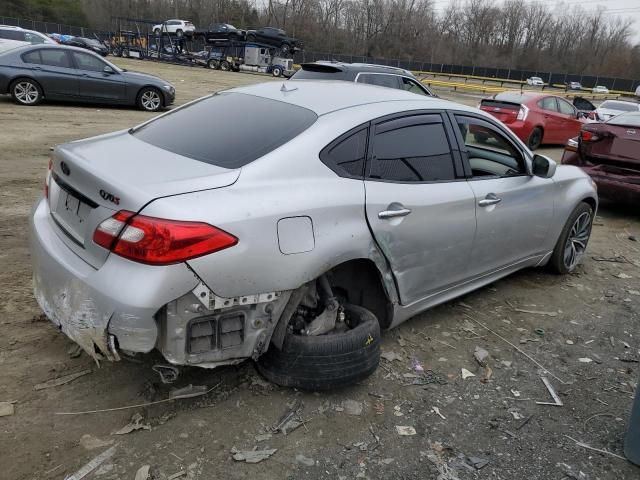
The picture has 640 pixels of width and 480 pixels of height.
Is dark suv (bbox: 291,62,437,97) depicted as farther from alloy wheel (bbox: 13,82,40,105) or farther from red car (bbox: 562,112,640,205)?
alloy wheel (bbox: 13,82,40,105)

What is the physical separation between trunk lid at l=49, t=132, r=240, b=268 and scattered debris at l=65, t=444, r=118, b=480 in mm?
864

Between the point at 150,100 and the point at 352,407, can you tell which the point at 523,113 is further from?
the point at 352,407

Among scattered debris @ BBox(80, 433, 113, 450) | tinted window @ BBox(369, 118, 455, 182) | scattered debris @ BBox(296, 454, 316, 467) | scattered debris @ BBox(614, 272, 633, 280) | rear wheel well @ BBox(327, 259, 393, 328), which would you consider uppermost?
tinted window @ BBox(369, 118, 455, 182)

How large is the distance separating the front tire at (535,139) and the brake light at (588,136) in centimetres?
572

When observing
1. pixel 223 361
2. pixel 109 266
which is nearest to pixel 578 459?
pixel 223 361

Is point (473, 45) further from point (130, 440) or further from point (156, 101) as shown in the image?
point (130, 440)

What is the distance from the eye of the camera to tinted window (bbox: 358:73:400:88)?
1077 centimetres

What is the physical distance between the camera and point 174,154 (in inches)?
113

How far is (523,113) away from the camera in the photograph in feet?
41.8

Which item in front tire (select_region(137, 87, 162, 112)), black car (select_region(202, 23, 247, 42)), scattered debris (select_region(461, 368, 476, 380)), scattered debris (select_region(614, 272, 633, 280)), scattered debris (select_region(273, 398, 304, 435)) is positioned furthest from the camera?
black car (select_region(202, 23, 247, 42))

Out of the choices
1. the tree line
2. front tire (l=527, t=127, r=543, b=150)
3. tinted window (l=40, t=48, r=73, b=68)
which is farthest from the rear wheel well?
the tree line

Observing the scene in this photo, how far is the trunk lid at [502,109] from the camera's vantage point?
12.7 meters

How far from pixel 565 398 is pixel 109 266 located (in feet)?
8.89

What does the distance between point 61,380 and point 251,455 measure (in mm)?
1196
